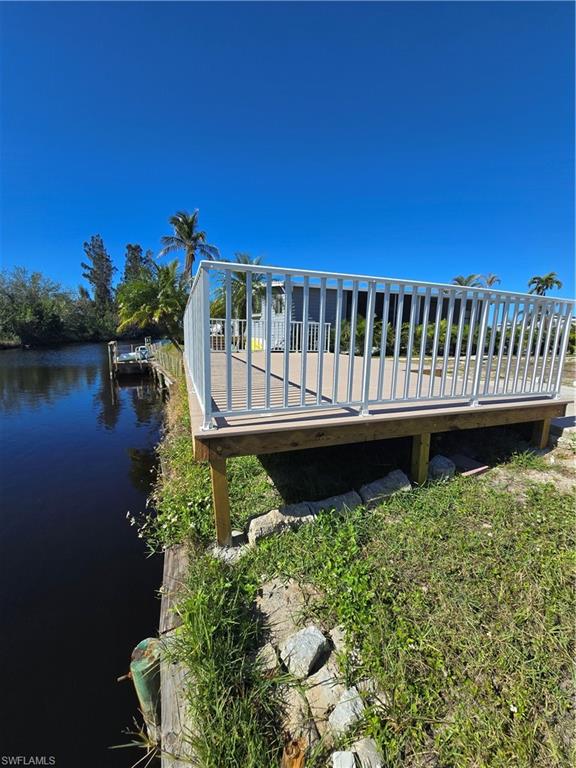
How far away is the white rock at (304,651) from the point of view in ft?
5.53

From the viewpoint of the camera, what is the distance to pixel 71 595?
3352 millimetres

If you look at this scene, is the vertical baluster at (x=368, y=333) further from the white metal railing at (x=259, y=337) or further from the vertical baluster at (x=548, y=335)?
the white metal railing at (x=259, y=337)

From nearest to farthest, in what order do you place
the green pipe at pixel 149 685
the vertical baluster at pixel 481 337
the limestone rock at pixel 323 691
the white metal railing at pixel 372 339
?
1. the limestone rock at pixel 323 691
2. the green pipe at pixel 149 685
3. the white metal railing at pixel 372 339
4. the vertical baluster at pixel 481 337

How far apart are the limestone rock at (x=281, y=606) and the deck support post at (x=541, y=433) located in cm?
335

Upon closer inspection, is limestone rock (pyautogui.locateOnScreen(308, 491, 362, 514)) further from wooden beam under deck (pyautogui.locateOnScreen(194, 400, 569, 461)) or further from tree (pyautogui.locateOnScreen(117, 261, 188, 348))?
tree (pyautogui.locateOnScreen(117, 261, 188, 348))

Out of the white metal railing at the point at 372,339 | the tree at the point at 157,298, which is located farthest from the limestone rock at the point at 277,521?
the tree at the point at 157,298

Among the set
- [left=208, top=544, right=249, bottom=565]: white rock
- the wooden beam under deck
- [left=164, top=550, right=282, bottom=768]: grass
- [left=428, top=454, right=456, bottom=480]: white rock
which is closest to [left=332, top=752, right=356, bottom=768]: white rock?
[left=164, top=550, right=282, bottom=768]: grass

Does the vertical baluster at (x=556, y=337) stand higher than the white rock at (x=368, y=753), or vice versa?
the vertical baluster at (x=556, y=337)

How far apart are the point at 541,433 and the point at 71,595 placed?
217 inches

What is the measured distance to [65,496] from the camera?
5.30 meters

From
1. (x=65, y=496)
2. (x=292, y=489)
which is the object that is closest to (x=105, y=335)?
(x=65, y=496)

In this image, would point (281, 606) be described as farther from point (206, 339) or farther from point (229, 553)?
point (206, 339)

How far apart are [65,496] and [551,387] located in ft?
23.6

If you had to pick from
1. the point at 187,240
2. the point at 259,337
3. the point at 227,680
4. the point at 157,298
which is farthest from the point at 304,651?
the point at 187,240
